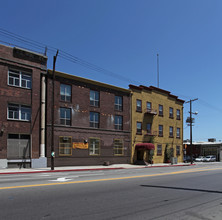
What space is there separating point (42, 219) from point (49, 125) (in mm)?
21429

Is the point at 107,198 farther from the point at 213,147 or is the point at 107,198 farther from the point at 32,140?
the point at 213,147

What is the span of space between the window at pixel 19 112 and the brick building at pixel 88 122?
222 centimetres

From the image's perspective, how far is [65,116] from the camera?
28.6 metres

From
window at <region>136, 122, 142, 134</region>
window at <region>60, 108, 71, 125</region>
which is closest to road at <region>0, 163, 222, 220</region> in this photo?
window at <region>60, 108, 71, 125</region>

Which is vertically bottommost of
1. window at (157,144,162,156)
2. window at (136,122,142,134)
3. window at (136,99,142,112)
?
window at (157,144,162,156)

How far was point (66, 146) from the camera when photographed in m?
28.1

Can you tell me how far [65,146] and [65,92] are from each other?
6061 millimetres

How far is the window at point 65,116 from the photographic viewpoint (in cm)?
2830

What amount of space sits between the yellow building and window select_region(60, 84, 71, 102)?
10.4 m

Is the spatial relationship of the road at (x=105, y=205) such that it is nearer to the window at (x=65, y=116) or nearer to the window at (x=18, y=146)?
the window at (x=18, y=146)

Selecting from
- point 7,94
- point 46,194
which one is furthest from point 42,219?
point 7,94

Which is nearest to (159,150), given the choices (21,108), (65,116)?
(65,116)

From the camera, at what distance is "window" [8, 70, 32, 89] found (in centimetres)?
2492

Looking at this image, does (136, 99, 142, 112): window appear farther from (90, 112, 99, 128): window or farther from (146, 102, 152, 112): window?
(90, 112, 99, 128): window
